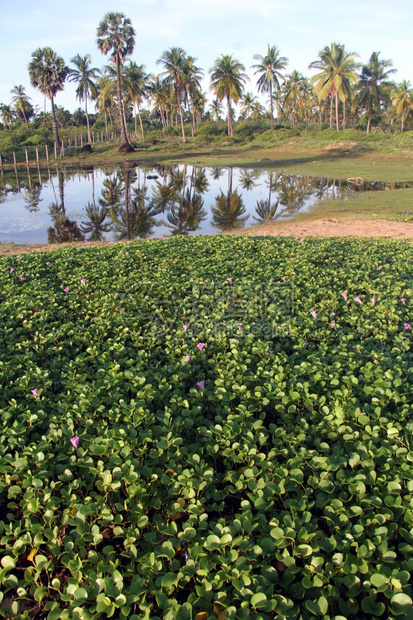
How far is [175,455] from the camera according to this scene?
2.21 m

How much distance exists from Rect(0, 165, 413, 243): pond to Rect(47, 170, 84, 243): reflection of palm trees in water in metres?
0.03

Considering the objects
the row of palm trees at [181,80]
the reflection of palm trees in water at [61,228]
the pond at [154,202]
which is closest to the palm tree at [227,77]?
the row of palm trees at [181,80]

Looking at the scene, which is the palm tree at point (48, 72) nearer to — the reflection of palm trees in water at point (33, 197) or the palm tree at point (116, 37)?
the palm tree at point (116, 37)

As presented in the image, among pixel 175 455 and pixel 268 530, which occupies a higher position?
pixel 175 455

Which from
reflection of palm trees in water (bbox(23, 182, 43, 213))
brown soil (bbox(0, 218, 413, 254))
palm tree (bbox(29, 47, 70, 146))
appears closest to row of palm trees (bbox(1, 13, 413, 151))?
palm tree (bbox(29, 47, 70, 146))

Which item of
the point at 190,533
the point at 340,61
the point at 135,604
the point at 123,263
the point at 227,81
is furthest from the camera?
the point at 227,81

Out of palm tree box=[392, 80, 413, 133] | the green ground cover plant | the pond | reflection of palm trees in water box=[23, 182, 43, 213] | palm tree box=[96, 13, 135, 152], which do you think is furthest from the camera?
palm tree box=[392, 80, 413, 133]

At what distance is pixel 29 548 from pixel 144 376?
1.22 metres

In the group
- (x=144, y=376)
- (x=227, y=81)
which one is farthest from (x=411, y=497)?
(x=227, y=81)

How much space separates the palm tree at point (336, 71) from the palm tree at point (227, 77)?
334 inches

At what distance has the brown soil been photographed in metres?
9.79

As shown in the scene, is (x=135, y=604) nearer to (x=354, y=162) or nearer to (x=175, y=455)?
(x=175, y=455)

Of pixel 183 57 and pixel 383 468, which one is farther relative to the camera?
pixel 183 57

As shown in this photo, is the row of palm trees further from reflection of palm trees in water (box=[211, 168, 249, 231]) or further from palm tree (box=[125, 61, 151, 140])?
reflection of palm trees in water (box=[211, 168, 249, 231])
